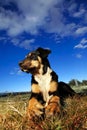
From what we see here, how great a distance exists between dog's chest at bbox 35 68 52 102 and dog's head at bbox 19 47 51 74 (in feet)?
0.80

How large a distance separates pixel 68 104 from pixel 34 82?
1158 millimetres

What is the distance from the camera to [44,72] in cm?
1048

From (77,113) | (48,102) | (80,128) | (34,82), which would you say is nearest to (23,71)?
(34,82)

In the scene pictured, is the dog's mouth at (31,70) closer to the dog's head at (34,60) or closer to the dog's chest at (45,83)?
the dog's head at (34,60)

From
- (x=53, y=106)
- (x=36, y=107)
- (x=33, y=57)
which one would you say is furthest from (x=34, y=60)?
(x=53, y=106)

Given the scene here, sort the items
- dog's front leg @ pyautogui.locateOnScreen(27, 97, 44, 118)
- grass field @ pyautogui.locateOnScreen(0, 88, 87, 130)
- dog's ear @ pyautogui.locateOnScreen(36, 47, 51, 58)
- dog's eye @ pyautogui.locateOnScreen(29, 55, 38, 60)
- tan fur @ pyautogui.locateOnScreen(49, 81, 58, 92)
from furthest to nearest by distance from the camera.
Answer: dog's ear @ pyautogui.locateOnScreen(36, 47, 51, 58) < dog's eye @ pyautogui.locateOnScreen(29, 55, 38, 60) < tan fur @ pyautogui.locateOnScreen(49, 81, 58, 92) < dog's front leg @ pyautogui.locateOnScreen(27, 97, 44, 118) < grass field @ pyautogui.locateOnScreen(0, 88, 87, 130)

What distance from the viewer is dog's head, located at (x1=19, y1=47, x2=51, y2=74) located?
10.2 meters

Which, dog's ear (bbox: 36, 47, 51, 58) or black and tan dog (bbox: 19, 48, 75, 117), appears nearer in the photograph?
black and tan dog (bbox: 19, 48, 75, 117)

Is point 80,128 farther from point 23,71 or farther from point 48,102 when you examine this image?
point 23,71

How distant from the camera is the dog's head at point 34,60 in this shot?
33.6 ft

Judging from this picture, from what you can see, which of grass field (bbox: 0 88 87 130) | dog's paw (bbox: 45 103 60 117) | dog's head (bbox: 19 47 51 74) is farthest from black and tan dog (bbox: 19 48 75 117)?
grass field (bbox: 0 88 87 130)

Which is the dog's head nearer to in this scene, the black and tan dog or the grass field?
the black and tan dog

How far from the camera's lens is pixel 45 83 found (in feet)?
33.8

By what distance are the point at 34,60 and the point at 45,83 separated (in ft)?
2.46
